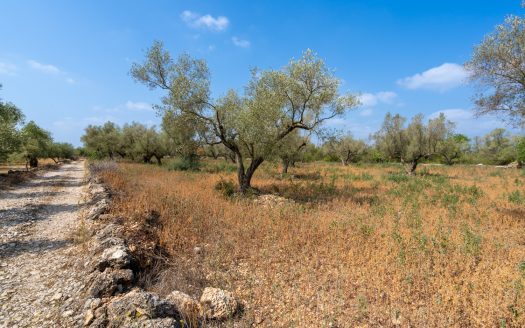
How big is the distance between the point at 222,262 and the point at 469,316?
5.26 meters

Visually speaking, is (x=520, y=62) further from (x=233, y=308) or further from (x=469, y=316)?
(x=233, y=308)

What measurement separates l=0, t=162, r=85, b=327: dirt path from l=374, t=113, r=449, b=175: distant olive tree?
34.4 metres

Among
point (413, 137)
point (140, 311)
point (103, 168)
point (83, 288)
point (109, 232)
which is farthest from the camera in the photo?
point (413, 137)

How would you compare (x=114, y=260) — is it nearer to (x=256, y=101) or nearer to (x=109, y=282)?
(x=109, y=282)

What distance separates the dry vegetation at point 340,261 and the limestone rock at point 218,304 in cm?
24

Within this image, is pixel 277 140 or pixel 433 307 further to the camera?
pixel 277 140

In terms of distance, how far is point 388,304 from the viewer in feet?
16.5

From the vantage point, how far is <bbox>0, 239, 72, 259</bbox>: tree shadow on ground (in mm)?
7316

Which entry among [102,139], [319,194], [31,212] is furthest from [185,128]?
[102,139]

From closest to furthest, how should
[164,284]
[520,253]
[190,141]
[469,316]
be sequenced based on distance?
[469,316] → [164,284] → [520,253] → [190,141]

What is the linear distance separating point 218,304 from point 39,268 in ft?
16.9

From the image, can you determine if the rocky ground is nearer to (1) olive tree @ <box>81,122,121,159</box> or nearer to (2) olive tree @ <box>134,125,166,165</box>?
(2) olive tree @ <box>134,125,166,165</box>

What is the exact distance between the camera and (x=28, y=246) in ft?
25.9

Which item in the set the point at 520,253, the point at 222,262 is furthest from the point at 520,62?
the point at 222,262
